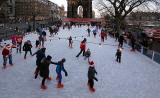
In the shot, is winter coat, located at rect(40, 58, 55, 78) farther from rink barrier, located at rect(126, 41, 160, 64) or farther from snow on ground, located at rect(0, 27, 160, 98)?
rink barrier, located at rect(126, 41, 160, 64)

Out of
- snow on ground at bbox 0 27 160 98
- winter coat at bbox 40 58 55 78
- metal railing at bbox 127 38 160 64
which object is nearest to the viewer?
winter coat at bbox 40 58 55 78

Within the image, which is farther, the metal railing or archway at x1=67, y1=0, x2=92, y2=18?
archway at x1=67, y1=0, x2=92, y2=18

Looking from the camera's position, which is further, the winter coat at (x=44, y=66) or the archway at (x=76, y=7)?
the archway at (x=76, y=7)

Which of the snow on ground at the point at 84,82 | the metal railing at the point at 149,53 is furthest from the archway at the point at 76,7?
the snow on ground at the point at 84,82

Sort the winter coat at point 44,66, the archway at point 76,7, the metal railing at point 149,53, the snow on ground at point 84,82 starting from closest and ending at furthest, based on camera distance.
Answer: the winter coat at point 44,66, the snow on ground at point 84,82, the metal railing at point 149,53, the archway at point 76,7

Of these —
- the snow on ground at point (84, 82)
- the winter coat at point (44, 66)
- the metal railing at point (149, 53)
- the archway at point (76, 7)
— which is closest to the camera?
the winter coat at point (44, 66)

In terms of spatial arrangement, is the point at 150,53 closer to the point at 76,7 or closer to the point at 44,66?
the point at 44,66

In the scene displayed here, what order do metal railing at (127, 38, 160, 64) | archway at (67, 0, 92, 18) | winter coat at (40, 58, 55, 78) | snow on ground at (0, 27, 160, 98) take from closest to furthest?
winter coat at (40, 58, 55, 78), snow on ground at (0, 27, 160, 98), metal railing at (127, 38, 160, 64), archway at (67, 0, 92, 18)

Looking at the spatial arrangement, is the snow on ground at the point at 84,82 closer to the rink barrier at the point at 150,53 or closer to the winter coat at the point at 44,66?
the winter coat at the point at 44,66

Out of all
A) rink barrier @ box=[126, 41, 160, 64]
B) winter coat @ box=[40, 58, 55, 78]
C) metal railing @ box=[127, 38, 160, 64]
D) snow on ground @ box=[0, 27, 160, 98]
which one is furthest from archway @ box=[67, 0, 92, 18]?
winter coat @ box=[40, 58, 55, 78]

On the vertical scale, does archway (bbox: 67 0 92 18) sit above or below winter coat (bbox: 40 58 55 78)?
above

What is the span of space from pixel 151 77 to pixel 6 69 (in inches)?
278

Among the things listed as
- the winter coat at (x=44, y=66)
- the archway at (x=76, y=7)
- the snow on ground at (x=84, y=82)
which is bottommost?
the snow on ground at (x=84, y=82)

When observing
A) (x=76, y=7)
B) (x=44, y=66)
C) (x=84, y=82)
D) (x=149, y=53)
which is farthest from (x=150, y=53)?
(x=76, y=7)
